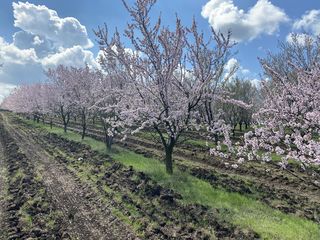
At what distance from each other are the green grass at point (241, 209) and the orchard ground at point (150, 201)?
0.03 meters

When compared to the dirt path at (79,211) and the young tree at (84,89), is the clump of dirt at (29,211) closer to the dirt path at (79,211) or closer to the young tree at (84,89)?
the dirt path at (79,211)

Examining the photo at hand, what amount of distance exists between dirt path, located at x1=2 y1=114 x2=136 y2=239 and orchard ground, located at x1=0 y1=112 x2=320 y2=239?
0.11 feet

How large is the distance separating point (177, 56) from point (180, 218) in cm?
914

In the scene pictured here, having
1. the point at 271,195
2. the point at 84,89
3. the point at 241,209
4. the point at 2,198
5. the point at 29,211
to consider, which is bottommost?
the point at 2,198

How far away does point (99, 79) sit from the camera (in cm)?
3525

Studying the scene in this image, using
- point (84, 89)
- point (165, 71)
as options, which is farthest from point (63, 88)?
point (165, 71)

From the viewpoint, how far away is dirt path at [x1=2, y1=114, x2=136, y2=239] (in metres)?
11.2

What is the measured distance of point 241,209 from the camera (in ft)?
43.6

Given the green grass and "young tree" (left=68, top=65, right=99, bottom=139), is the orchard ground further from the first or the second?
"young tree" (left=68, top=65, right=99, bottom=139)

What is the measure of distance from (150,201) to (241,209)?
152 inches

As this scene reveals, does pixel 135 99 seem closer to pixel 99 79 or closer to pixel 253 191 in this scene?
pixel 253 191

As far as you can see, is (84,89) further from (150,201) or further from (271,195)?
(271,195)

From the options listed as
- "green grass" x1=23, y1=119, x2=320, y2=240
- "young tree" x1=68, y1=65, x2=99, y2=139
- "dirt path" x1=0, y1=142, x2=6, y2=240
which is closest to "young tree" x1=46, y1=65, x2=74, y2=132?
"young tree" x1=68, y1=65, x2=99, y2=139

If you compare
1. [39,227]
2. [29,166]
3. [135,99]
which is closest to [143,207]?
[39,227]
